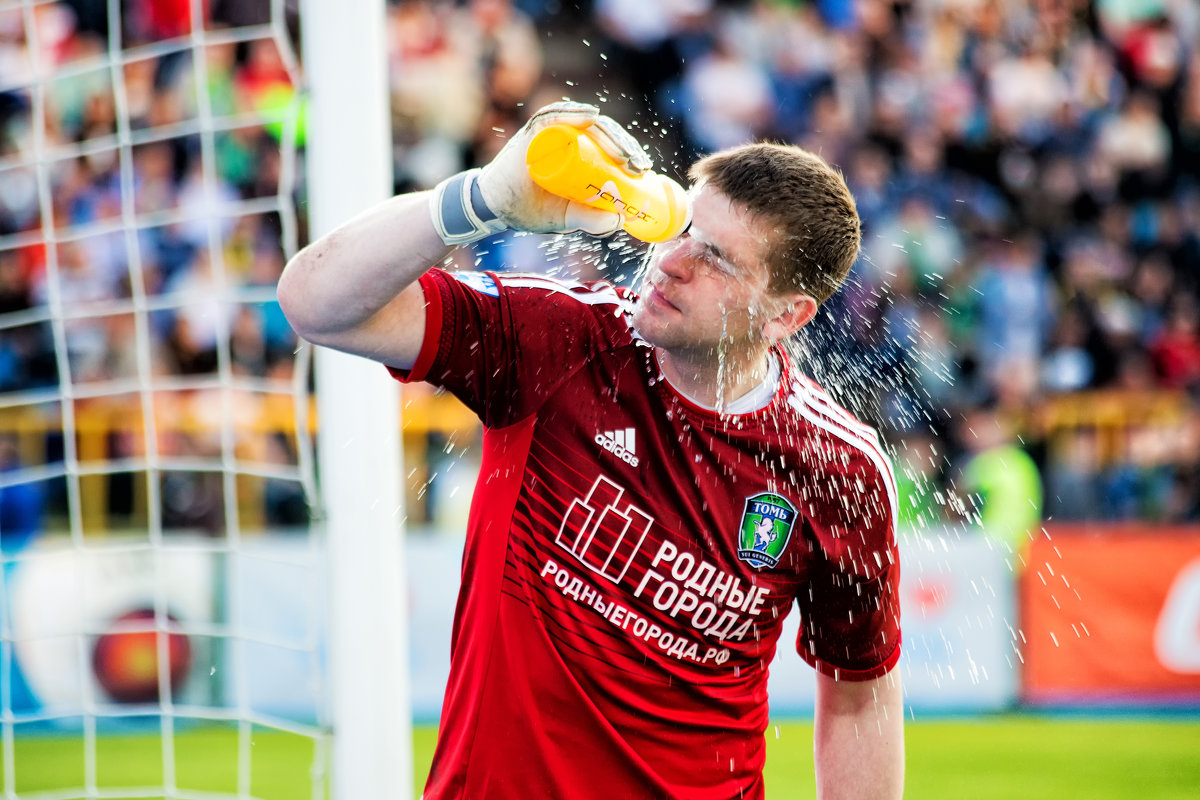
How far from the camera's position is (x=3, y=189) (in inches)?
382

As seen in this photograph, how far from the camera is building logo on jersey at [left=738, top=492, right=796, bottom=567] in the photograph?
269 centimetres

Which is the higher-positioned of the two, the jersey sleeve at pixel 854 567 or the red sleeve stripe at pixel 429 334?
the red sleeve stripe at pixel 429 334

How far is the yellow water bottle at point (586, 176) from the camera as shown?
84.4 inches

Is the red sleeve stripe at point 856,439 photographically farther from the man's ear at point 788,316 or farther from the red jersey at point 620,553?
the man's ear at point 788,316

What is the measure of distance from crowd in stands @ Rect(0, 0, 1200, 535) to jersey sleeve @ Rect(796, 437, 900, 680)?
5.42m

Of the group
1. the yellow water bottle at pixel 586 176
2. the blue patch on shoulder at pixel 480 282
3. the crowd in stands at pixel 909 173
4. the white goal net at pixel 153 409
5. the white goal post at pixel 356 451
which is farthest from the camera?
the crowd in stands at pixel 909 173

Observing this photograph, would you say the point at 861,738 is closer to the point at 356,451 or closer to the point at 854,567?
the point at 854,567

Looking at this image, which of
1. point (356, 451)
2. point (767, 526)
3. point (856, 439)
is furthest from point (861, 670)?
point (356, 451)

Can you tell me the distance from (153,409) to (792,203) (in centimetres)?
578

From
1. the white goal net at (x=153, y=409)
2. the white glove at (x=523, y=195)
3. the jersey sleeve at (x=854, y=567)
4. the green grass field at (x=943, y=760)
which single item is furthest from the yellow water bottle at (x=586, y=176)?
the white goal net at (x=153, y=409)

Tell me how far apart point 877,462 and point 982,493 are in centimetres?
731

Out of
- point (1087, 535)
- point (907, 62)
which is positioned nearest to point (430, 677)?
point (1087, 535)

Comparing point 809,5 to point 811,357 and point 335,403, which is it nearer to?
point 811,357

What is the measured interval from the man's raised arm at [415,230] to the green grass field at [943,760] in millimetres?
4868
